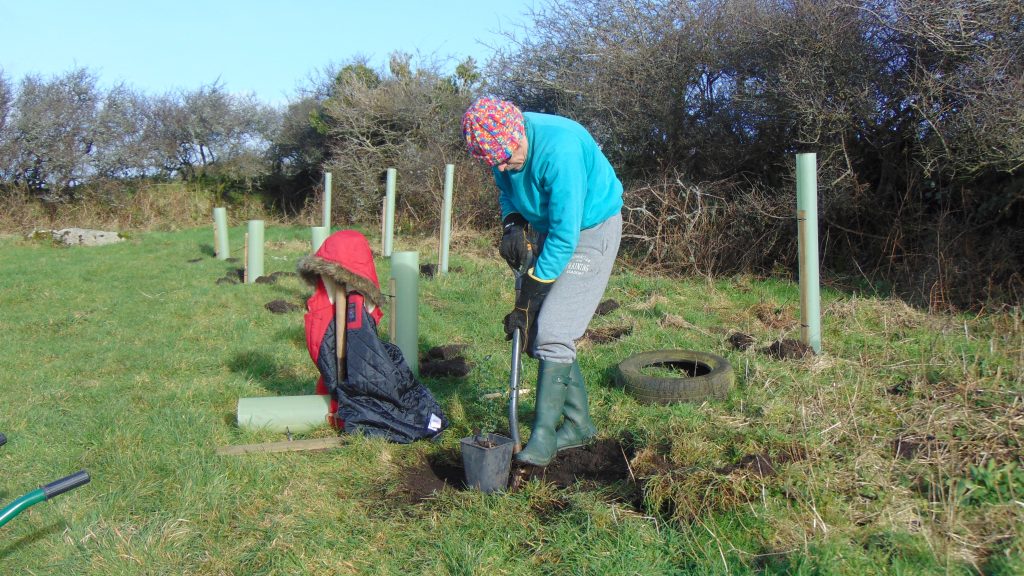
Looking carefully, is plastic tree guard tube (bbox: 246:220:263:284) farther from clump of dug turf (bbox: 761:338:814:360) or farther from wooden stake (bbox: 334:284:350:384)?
clump of dug turf (bbox: 761:338:814:360)

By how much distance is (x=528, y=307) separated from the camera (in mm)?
3783

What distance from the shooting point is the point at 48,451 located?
4.32m

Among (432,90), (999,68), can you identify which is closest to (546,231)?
(999,68)

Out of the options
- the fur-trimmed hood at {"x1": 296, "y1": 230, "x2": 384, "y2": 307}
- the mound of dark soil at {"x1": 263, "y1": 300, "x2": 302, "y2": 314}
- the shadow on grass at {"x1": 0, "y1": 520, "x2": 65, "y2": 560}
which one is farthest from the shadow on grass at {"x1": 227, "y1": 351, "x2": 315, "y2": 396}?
the shadow on grass at {"x1": 0, "y1": 520, "x2": 65, "y2": 560}

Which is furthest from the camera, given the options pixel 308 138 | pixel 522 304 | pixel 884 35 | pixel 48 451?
pixel 308 138

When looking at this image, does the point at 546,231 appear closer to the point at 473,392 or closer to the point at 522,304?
the point at 522,304

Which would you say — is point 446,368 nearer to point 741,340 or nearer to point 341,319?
point 341,319

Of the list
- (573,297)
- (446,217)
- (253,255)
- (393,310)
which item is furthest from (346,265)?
(253,255)

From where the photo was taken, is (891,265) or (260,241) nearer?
(891,265)

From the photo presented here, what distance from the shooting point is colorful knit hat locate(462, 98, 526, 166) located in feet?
11.3

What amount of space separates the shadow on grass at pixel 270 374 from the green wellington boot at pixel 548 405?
7.70ft

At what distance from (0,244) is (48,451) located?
46.5 feet

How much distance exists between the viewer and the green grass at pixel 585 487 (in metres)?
2.90

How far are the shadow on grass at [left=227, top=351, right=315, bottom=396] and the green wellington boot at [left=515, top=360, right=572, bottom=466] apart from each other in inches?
92.4
